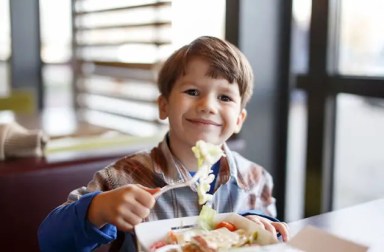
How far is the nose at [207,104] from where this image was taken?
0.94 metres

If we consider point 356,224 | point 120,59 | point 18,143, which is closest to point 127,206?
point 356,224

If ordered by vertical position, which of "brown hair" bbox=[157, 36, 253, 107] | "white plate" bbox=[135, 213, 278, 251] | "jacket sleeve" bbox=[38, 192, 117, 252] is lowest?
"jacket sleeve" bbox=[38, 192, 117, 252]

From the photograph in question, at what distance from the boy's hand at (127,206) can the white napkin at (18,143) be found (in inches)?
27.5

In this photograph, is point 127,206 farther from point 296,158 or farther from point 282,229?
point 296,158

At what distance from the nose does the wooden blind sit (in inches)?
76.9

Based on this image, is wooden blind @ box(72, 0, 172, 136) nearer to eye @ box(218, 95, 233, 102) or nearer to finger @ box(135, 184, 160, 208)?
eye @ box(218, 95, 233, 102)

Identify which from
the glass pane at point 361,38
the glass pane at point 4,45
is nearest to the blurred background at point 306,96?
the glass pane at point 361,38

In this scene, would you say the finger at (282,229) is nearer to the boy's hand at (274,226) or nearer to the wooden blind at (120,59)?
the boy's hand at (274,226)

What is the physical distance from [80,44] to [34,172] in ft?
10.1

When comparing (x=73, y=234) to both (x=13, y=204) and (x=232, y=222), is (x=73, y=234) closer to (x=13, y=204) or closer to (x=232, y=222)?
(x=232, y=222)

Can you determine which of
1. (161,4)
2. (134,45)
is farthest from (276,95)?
(134,45)

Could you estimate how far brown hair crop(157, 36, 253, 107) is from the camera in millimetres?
997

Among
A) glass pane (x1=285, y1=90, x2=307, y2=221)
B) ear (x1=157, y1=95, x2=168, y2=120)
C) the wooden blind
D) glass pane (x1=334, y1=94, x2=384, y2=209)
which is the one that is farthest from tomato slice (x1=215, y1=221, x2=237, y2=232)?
the wooden blind

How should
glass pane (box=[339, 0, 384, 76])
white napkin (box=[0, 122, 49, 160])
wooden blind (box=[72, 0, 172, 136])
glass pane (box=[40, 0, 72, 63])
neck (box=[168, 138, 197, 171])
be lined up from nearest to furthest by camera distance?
1. neck (box=[168, 138, 197, 171])
2. white napkin (box=[0, 122, 49, 160])
3. glass pane (box=[339, 0, 384, 76])
4. wooden blind (box=[72, 0, 172, 136])
5. glass pane (box=[40, 0, 72, 63])
